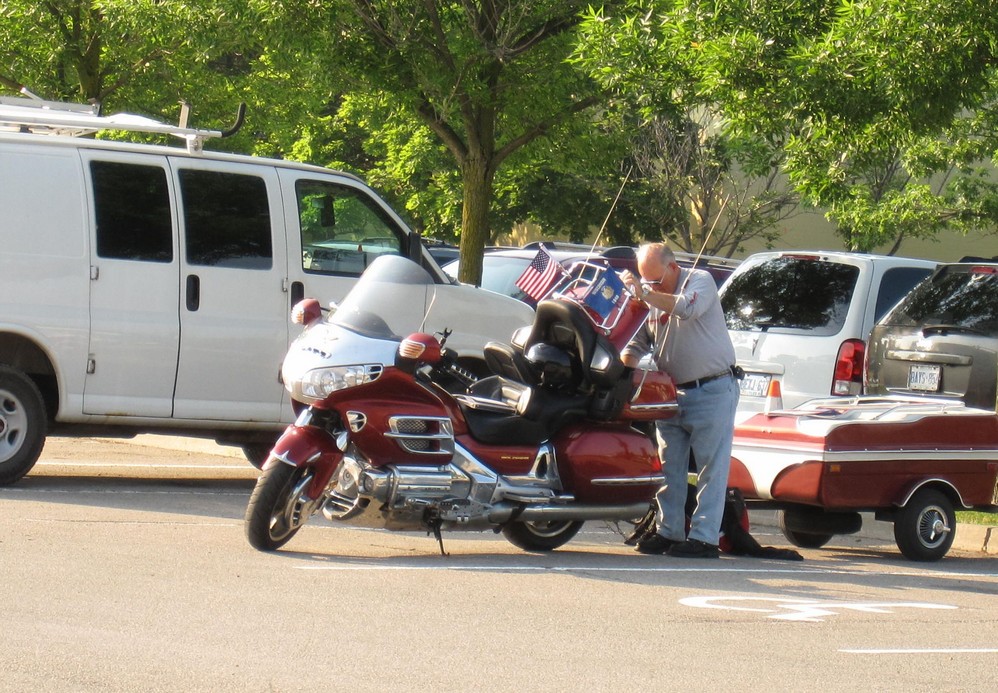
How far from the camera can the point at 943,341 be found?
37.2 feet

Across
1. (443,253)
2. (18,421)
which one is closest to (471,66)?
(18,421)

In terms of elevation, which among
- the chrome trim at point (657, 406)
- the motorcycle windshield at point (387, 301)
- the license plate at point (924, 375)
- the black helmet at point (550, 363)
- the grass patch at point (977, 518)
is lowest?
the grass patch at point (977, 518)

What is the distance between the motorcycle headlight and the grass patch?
17.0ft

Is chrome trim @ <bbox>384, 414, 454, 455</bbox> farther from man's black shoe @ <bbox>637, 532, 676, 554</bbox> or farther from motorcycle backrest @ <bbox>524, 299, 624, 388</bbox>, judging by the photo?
man's black shoe @ <bbox>637, 532, 676, 554</bbox>

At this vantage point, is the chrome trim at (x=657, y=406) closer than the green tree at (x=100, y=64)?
Yes

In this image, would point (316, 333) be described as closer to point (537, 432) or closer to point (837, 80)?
point (537, 432)

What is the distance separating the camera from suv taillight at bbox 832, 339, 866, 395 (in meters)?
11.9

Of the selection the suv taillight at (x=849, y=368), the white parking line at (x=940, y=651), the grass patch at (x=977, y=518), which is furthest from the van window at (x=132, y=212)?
the white parking line at (x=940, y=651)

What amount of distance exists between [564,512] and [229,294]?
3.50 meters

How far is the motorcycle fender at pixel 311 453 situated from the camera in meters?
8.08

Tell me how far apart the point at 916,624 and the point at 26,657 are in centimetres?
403

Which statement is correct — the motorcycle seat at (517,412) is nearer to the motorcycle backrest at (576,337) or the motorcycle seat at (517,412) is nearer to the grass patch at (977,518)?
the motorcycle backrest at (576,337)

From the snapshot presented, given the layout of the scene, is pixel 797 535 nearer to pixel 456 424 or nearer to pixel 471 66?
pixel 456 424

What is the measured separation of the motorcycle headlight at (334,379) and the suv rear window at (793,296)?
16.3 ft
